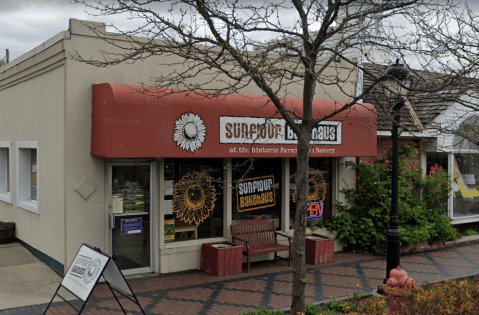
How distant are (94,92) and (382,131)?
7028 millimetres

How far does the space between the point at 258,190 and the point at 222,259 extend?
1941 mm

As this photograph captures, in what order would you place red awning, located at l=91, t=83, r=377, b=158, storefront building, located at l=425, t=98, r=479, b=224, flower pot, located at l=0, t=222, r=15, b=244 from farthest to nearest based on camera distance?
storefront building, located at l=425, t=98, r=479, b=224 → flower pot, located at l=0, t=222, r=15, b=244 → red awning, located at l=91, t=83, r=377, b=158

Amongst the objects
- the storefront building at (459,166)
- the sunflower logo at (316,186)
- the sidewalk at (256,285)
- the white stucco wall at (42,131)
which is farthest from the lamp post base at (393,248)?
the white stucco wall at (42,131)

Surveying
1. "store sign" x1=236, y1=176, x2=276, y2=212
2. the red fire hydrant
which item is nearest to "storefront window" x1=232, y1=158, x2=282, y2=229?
"store sign" x1=236, y1=176, x2=276, y2=212

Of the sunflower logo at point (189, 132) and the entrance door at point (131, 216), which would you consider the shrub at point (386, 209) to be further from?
the entrance door at point (131, 216)

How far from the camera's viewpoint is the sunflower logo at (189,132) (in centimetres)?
873

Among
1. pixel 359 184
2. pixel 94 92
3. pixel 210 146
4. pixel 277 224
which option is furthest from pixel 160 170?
pixel 359 184

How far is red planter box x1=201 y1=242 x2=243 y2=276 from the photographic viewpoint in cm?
938

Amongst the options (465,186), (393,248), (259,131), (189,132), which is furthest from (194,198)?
(465,186)

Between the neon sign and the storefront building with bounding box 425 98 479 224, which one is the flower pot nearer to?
the neon sign

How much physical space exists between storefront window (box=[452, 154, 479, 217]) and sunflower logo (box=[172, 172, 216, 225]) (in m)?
7.57

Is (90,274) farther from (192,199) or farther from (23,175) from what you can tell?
(23,175)

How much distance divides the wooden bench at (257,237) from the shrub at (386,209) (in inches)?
69.0

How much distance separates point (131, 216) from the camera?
A: 9305mm
